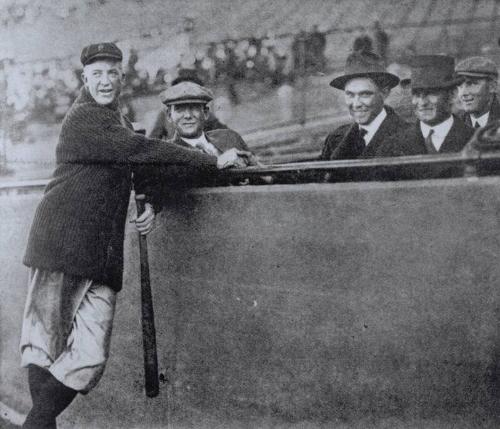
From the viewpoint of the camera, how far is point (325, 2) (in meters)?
2.77

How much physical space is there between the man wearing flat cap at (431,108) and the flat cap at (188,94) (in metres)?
1.02

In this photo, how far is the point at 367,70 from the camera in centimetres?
273

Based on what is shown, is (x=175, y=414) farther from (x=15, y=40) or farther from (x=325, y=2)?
(x=15, y=40)

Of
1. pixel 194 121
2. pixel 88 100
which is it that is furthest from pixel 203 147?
pixel 88 100

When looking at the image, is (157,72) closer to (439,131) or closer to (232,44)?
(232,44)

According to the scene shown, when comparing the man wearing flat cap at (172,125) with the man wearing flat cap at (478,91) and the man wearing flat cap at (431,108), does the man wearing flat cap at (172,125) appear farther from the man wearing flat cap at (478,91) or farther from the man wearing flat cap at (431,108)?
the man wearing flat cap at (478,91)

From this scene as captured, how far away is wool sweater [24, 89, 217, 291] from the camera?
272 cm

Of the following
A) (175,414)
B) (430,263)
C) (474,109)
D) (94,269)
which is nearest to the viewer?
(430,263)

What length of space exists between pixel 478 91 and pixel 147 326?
1738 mm

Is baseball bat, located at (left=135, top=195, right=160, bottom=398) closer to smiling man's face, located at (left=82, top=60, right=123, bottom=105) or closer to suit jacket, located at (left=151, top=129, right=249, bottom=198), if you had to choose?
suit jacket, located at (left=151, top=129, right=249, bottom=198)

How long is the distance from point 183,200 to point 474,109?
4.18 feet

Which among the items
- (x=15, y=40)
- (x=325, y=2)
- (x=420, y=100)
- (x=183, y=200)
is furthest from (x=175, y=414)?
(x=15, y=40)

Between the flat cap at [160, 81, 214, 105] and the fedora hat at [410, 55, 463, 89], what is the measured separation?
1.02m

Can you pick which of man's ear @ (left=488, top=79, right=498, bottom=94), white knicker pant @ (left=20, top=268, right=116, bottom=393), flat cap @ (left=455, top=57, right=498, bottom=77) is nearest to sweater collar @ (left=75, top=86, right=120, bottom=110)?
white knicker pant @ (left=20, top=268, right=116, bottom=393)
